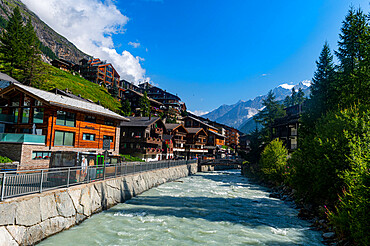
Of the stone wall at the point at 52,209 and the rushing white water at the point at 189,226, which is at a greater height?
the stone wall at the point at 52,209

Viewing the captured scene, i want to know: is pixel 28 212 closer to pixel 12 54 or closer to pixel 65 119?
pixel 65 119

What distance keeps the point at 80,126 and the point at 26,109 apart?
6.34 metres

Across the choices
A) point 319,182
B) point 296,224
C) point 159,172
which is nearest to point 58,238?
point 296,224

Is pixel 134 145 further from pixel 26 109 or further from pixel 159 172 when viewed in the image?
pixel 26 109

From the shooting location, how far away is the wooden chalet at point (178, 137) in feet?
227

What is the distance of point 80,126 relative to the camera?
2959 centimetres

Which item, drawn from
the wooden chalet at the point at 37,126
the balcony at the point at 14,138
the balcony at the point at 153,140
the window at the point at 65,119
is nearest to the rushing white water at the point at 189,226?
the wooden chalet at the point at 37,126

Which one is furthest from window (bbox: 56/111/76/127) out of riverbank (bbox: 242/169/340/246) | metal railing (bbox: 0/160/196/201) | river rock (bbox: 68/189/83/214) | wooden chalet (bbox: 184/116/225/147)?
wooden chalet (bbox: 184/116/225/147)

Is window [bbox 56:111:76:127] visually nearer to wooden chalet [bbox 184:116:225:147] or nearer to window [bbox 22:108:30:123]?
window [bbox 22:108:30:123]

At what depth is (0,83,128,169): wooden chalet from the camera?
23.0 m

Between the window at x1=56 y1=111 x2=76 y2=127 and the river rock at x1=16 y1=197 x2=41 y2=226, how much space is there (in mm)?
19315

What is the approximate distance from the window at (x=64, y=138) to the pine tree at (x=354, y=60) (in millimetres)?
34970

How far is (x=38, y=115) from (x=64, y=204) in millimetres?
18795

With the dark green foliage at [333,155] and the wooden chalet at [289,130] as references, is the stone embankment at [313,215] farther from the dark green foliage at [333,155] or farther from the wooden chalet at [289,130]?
the wooden chalet at [289,130]
